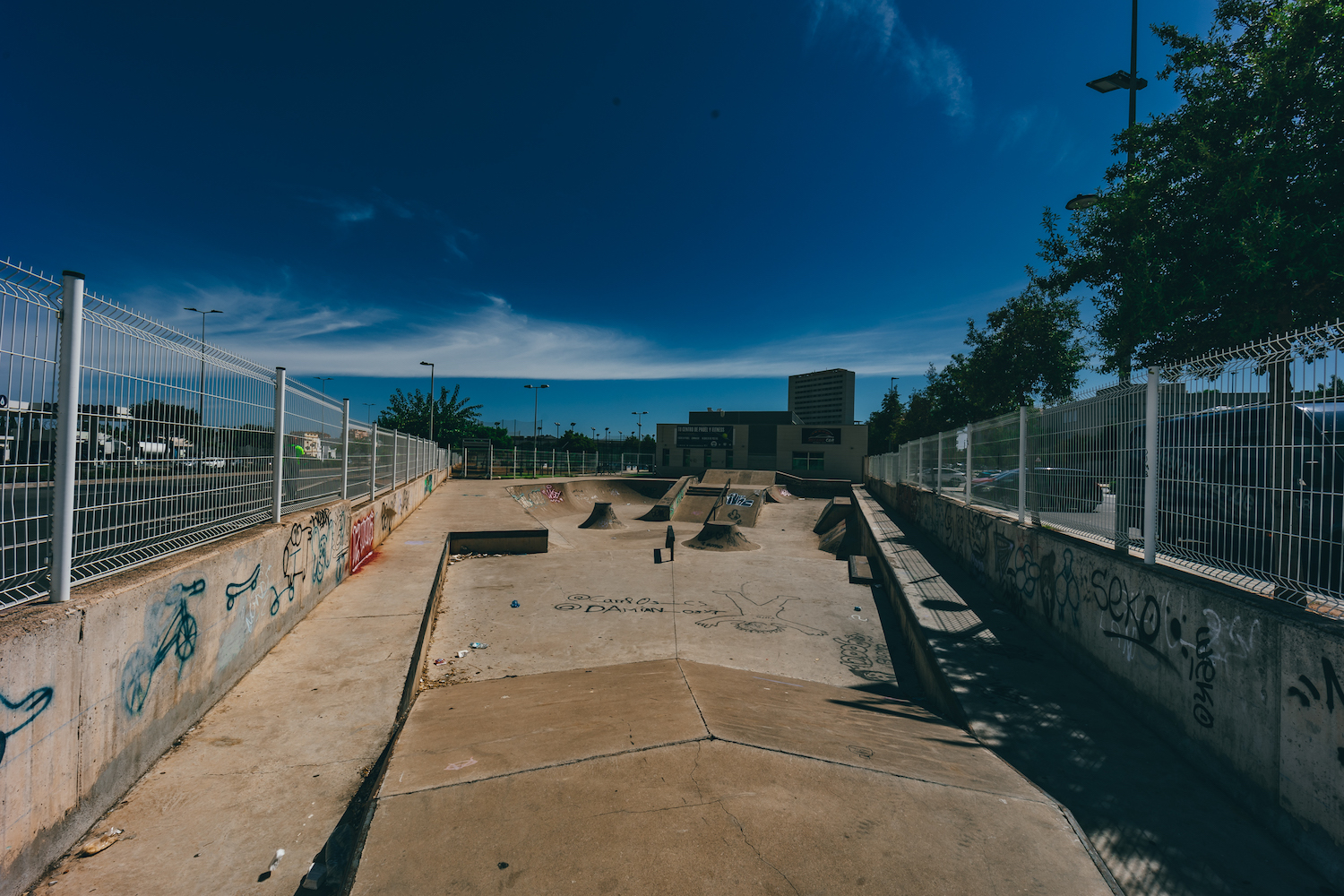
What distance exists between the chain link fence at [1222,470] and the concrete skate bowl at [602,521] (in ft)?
48.3

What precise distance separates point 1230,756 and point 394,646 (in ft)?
19.0

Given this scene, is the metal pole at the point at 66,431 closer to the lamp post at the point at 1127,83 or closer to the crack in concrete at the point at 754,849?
the crack in concrete at the point at 754,849

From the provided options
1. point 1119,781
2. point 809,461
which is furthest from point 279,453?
point 809,461

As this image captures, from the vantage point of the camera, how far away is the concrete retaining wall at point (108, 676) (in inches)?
83.6

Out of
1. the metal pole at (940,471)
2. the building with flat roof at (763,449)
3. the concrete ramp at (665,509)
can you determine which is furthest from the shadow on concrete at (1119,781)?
the building with flat roof at (763,449)

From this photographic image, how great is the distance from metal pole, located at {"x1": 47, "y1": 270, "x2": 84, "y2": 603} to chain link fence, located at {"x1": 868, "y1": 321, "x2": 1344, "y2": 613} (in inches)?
217

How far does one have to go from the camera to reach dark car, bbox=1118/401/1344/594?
8.69ft

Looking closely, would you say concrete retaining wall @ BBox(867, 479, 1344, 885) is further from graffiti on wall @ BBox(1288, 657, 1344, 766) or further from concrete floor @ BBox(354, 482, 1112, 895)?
concrete floor @ BBox(354, 482, 1112, 895)

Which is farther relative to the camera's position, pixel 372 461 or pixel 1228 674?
pixel 372 461

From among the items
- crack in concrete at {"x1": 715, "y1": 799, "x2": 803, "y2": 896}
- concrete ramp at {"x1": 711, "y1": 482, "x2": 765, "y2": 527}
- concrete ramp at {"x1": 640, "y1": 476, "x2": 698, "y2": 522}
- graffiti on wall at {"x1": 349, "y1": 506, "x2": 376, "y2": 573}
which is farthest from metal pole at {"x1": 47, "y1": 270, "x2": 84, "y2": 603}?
concrete ramp at {"x1": 640, "y1": 476, "x2": 698, "y2": 522}

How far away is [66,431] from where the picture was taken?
2.55 meters

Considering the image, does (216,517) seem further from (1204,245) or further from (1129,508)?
(1204,245)

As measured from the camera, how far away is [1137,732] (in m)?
3.62

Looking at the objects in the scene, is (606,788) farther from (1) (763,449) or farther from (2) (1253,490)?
(1) (763,449)
